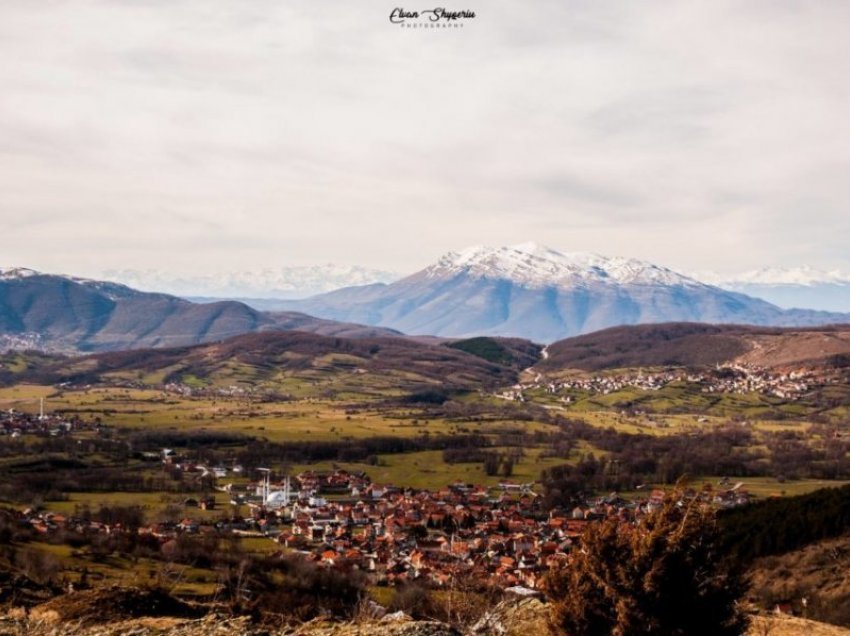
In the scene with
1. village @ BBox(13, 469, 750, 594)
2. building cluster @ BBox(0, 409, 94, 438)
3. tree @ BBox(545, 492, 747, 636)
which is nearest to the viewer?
tree @ BBox(545, 492, 747, 636)

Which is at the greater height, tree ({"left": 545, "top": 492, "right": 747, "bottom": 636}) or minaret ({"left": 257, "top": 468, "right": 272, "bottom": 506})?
tree ({"left": 545, "top": 492, "right": 747, "bottom": 636})

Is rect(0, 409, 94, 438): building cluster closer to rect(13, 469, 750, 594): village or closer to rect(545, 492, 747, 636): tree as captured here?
rect(13, 469, 750, 594): village

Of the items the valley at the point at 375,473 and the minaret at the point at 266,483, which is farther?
the minaret at the point at 266,483

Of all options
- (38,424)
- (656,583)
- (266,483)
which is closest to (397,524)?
(266,483)

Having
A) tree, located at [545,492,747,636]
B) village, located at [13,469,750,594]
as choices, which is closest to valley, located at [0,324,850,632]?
village, located at [13,469,750,594]

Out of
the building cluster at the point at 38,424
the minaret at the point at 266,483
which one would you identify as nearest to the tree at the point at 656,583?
the minaret at the point at 266,483

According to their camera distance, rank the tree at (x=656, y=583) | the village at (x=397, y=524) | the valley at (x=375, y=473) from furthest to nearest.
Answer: the village at (x=397, y=524), the valley at (x=375, y=473), the tree at (x=656, y=583)

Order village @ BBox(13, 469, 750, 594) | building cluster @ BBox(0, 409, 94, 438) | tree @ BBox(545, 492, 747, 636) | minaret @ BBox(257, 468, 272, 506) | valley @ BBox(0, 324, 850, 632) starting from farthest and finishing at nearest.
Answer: building cluster @ BBox(0, 409, 94, 438) < minaret @ BBox(257, 468, 272, 506) < village @ BBox(13, 469, 750, 594) < valley @ BBox(0, 324, 850, 632) < tree @ BBox(545, 492, 747, 636)

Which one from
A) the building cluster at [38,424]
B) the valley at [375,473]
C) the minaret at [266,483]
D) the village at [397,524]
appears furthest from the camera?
the building cluster at [38,424]

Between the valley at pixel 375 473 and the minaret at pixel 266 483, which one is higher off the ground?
the valley at pixel 375 473

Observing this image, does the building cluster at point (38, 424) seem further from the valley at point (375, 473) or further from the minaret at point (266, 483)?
the minaret at point (266, 483)
